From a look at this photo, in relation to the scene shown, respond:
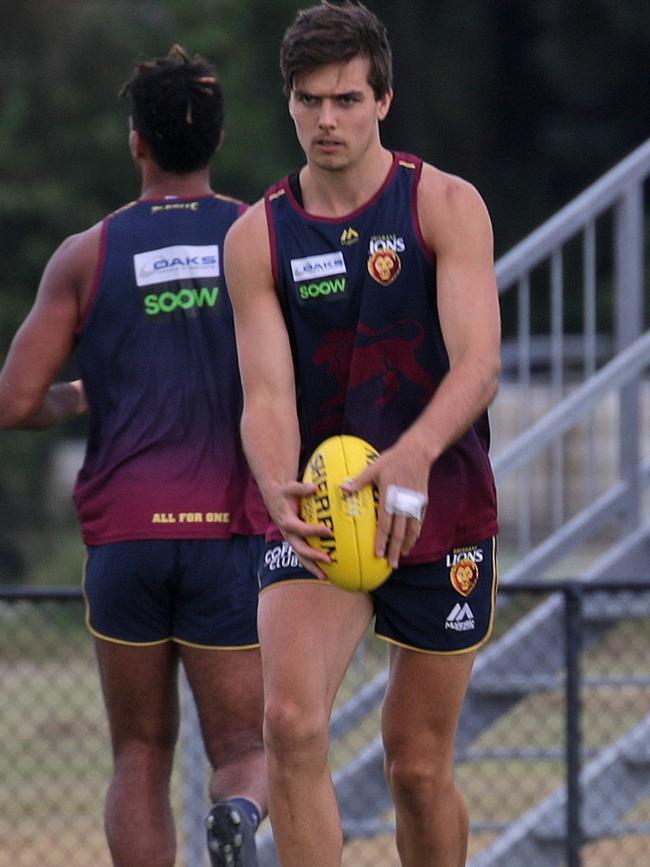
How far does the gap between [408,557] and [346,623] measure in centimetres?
21

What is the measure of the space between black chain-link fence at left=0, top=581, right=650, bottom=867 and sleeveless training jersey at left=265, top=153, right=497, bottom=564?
1928 millimetres

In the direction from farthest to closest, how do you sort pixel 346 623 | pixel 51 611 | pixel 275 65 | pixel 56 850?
pixel 275 65 → pixel 51 611 → pixel 56 850 → pixel 346 623

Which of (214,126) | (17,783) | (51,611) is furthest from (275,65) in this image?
(214,126)

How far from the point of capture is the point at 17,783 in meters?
9.18

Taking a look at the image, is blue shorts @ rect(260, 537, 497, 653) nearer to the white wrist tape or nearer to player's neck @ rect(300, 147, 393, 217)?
the white wrist tape

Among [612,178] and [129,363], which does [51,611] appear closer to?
[612,178]

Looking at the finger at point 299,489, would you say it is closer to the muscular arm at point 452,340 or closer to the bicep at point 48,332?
the muscular arm at point 452,340

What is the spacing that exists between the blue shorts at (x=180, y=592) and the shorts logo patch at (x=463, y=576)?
69cm

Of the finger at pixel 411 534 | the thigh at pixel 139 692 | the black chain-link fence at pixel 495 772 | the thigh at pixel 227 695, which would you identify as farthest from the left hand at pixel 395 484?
the black chain-link fence at pixel 495 772

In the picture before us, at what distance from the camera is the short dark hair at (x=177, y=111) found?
4.82m

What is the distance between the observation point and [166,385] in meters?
4.72

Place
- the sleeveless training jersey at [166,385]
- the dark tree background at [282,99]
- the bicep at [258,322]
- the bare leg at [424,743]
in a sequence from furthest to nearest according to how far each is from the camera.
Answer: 1. the dark tree background at [282,99]
2. the sleeveless training jersey at [166,385]
3. the bare leg at [424,743]
4. the bicep at [258,322]

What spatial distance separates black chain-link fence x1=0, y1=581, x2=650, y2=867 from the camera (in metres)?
6.36

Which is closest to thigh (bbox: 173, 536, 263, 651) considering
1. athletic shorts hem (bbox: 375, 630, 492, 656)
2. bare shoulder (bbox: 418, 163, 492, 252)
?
athletic shorts hem (bbox: 375, 630, 492, 656)
